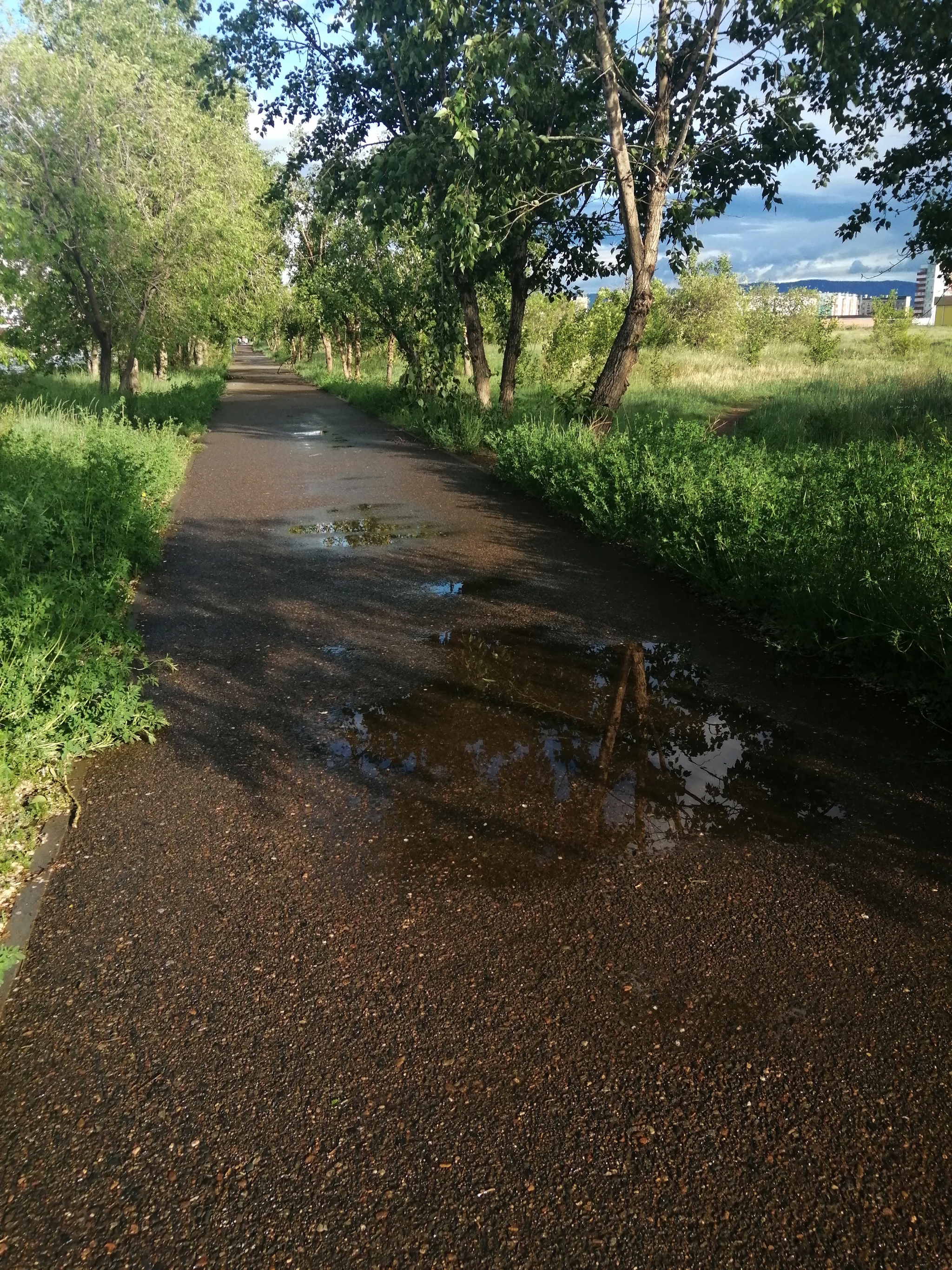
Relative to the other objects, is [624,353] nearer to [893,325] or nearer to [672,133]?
[672,133]

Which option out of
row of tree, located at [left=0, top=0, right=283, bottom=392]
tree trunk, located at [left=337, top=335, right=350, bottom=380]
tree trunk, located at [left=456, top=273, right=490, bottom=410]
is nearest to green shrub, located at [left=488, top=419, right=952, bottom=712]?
row of tree, located at [left=0, top=0, right=283, bottom=392]

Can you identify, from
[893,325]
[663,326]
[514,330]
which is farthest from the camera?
[663,326]

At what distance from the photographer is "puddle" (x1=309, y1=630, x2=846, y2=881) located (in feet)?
12.4

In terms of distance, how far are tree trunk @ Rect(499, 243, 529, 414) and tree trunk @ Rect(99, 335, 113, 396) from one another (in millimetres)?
8307

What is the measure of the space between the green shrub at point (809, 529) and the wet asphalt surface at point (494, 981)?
0.42 meters

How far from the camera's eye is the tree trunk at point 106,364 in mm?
17984

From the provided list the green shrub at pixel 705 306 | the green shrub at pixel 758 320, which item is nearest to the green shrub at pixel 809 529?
the green shrub at pixel 758 320

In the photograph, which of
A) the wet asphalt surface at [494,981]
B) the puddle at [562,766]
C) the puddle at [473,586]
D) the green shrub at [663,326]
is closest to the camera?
the wet asphalt surface at [494,981]

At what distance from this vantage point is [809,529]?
6.17 metres

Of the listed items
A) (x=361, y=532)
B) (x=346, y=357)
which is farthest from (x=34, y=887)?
(x=346, y=357)

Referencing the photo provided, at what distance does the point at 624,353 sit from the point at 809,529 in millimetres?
7330

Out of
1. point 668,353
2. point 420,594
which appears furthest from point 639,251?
point 668,353

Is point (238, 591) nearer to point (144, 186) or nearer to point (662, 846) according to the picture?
point (662, 846)

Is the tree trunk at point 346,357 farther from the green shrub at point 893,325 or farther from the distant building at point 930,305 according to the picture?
the distant building at point 930,305
